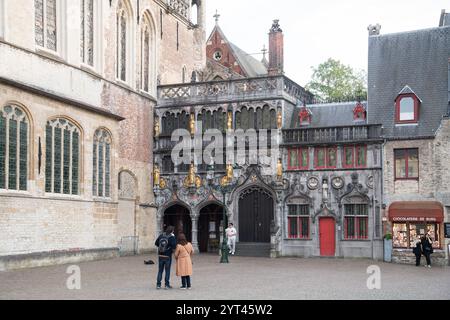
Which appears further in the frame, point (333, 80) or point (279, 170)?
point (333, 80)

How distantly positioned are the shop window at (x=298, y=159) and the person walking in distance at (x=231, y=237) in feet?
13.9

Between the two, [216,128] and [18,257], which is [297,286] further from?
[216,128]

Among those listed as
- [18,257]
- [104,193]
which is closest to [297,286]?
Result: [18,257]

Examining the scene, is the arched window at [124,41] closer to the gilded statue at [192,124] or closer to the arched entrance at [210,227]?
the gilded statue at [192,124]

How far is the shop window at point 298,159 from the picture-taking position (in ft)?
112

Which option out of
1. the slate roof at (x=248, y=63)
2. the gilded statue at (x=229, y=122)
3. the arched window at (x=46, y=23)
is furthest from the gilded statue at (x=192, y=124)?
the slate roof at (x=248, y=63)

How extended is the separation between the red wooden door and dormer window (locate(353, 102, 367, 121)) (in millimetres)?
5439

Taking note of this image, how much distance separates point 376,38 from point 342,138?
243 inches

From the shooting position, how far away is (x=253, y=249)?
3466 centimetres

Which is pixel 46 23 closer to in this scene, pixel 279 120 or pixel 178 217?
pixel 279 120

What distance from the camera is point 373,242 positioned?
32.6 metres

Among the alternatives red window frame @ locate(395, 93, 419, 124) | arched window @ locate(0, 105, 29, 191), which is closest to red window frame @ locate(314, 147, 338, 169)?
red window frame @ locate(395, 93, 419, 124)

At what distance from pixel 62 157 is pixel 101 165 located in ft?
9.69

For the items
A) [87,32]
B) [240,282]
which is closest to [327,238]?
[240,282]
